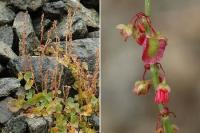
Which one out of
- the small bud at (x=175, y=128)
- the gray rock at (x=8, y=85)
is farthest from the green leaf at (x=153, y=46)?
Result: the gray rock at (x=8, y=85)

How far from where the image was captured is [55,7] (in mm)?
4465

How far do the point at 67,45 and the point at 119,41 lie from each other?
10.7ft

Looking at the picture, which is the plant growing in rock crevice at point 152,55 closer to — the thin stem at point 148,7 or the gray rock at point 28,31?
the thin stem at point 148,7

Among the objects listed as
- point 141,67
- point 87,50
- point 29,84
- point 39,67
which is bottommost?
point 29,84

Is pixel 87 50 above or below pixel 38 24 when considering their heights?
below

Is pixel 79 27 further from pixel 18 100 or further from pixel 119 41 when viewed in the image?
pixel 119 41

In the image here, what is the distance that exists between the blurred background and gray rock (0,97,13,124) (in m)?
2.84

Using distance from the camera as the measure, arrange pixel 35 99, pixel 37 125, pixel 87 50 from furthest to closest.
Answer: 1. pixel 87 50
2. pixel 35 99
3. pixel 37 125

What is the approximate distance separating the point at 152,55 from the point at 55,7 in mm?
3779

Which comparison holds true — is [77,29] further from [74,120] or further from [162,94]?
[162,94]

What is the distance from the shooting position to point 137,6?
2.62 ft

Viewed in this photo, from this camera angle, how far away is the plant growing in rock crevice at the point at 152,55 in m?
0.74

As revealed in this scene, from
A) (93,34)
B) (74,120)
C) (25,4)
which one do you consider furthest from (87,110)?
(25,4)

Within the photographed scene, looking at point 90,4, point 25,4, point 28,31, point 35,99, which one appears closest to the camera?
point 35,99
